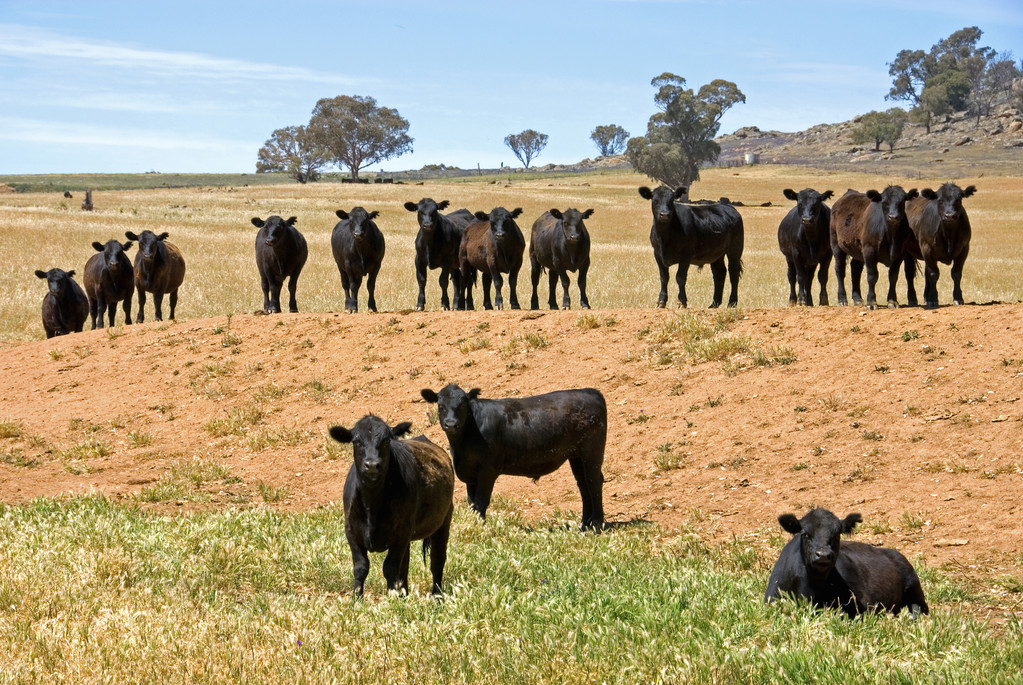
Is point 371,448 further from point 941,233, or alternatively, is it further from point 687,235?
point 687,235

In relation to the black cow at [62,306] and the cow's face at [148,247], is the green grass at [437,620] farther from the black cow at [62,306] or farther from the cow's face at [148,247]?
the black cow at [62,306]

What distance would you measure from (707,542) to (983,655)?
417 cm

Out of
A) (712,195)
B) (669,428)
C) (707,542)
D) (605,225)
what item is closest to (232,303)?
(669,428)

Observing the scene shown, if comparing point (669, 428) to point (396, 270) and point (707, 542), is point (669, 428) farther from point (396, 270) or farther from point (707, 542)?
point (396, 270)

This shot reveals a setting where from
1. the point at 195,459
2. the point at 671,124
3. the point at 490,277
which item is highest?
the point at 671,124

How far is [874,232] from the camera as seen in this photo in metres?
17.1

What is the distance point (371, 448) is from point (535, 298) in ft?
50.6

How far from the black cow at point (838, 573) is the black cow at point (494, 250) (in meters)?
14.3

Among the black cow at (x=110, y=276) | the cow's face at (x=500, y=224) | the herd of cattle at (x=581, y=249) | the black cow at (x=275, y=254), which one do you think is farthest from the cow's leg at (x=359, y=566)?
the black cow at (x=110, y=276)

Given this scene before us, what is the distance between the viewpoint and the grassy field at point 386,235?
95.0 ft

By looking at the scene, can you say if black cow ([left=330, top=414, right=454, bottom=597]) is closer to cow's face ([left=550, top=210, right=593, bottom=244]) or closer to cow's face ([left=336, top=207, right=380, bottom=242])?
cow's face ([left=550, top=210, right=593, bottom=244])

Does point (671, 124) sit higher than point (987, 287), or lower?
higher

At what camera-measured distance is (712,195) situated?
283ft

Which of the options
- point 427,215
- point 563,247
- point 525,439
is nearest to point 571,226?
point 563,247
